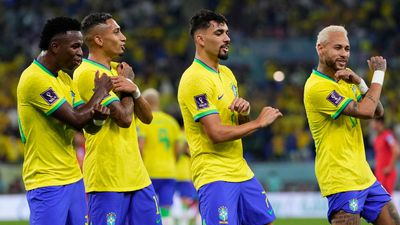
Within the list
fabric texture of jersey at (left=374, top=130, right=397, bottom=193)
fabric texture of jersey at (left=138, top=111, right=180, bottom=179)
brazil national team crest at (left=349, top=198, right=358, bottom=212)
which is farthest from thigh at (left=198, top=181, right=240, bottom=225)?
fabric texture of jersey at (left=374, top=130, right=397, bottom=193)

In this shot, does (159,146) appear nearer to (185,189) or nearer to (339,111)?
(185,189)

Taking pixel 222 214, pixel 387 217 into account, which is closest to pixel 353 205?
pixel 387 217

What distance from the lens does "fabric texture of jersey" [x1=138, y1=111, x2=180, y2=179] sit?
43.9 feet

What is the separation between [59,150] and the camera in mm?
7082

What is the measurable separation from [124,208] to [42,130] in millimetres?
1056

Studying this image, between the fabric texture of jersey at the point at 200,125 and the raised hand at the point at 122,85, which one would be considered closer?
the raised hand at the point at 122,85

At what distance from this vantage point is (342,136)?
786cm

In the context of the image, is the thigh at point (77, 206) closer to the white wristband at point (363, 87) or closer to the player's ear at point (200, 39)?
the player's ear at point (200, 39)

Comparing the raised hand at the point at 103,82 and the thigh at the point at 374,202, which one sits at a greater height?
the raised hand at the point at 103,82

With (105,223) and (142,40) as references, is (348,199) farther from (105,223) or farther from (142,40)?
(142,40)

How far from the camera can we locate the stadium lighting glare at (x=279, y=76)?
23.6 m

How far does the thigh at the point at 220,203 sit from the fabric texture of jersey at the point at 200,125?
6 centimetres

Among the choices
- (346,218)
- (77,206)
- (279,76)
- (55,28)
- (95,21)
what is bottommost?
(346,218)

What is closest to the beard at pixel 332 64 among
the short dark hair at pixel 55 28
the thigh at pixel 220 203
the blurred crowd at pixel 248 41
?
the thigh at pixel 220 203
